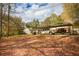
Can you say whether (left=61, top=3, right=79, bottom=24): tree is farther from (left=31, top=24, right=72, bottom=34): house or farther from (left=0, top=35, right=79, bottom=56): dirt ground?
(left=0, top=35, right=79, bottom=56): dirt ground

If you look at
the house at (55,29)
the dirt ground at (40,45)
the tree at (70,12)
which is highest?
the tree at (70,12)

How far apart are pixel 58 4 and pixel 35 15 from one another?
0.30 meters

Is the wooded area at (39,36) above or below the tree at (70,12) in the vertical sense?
below

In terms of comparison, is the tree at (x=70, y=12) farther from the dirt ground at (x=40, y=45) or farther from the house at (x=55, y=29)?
the dirt ground at (x=40, y=45)

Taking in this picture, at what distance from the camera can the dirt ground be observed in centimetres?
200

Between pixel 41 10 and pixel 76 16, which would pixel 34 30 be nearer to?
pixel 41 10

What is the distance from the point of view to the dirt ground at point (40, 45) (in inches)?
78.7

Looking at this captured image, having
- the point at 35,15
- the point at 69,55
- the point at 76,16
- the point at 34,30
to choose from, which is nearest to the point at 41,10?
the point at 35,15

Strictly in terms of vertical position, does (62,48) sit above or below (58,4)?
below

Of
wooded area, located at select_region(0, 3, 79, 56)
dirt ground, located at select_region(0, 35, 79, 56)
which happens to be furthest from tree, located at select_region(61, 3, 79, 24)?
dirt ground, located at select_region(0, 35, 79, 56)

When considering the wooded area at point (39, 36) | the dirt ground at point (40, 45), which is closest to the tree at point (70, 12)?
the wooded area at point (39, 36)

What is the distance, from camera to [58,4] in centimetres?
206

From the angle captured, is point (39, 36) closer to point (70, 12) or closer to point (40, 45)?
point (40, 45)

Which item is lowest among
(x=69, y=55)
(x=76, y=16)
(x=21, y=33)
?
(x=69, y=55)
